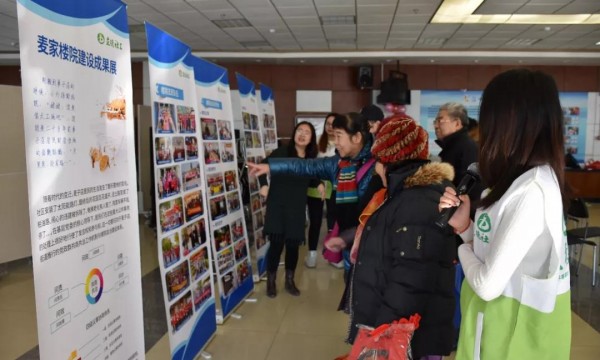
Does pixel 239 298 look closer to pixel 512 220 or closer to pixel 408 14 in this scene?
pixel 512 220

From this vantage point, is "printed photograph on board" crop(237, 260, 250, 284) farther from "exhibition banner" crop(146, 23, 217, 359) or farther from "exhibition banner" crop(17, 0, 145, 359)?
"exhibition banner" crop(17, 0, 145, 359)

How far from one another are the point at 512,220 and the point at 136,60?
37.8ft

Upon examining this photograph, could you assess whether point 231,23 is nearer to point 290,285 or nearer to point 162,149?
point 290,285

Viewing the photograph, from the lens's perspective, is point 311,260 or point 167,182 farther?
point 311,260

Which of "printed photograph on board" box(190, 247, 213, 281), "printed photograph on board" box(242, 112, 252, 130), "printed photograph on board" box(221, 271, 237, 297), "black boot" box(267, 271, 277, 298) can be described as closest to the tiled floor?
"black boot" box(267, 271, 277, 298)

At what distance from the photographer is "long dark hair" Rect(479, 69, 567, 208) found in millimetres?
1223

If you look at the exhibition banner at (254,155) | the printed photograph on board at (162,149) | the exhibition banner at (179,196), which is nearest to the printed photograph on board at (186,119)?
the exhibition banner at (179,196)

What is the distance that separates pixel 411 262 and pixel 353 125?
134 cm

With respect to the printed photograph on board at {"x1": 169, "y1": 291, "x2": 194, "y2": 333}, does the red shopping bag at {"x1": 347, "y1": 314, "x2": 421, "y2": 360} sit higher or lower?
higher

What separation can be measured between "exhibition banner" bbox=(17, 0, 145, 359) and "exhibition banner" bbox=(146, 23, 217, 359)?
0.39 meters

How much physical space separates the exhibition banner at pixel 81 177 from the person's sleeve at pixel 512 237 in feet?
4.45

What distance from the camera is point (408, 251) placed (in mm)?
1648

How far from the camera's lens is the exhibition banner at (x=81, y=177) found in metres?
1.49

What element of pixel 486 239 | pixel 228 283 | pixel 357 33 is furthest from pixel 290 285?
pixel 357 33
